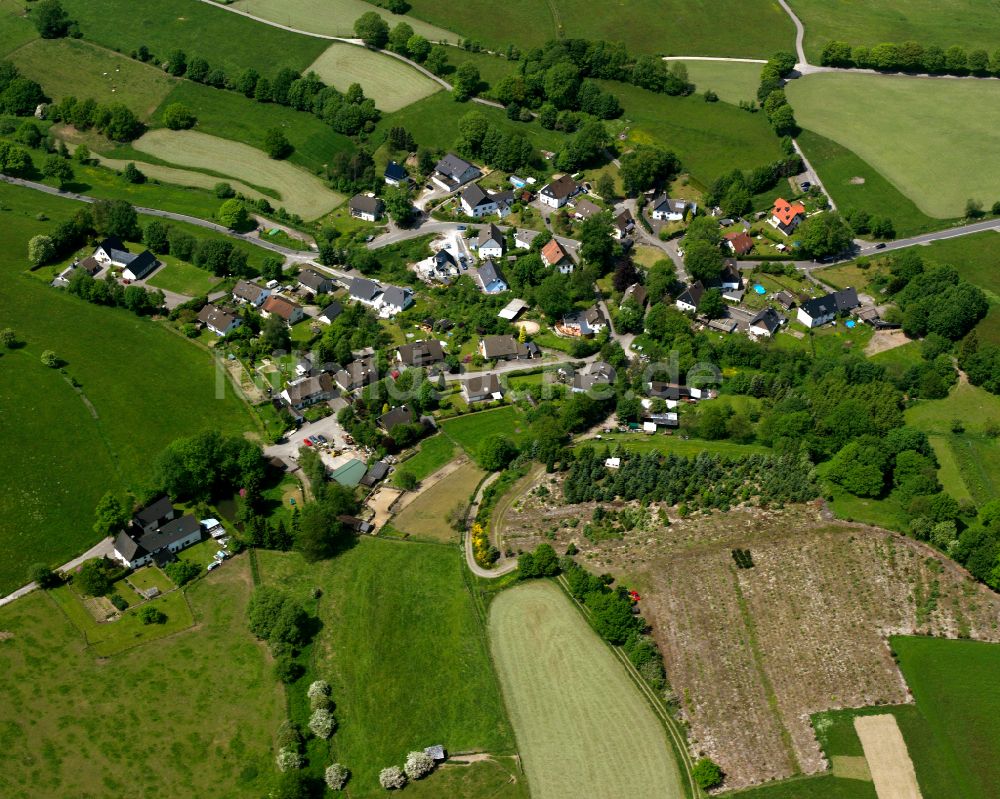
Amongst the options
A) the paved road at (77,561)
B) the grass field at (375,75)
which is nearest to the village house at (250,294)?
the paved road at (77,561)

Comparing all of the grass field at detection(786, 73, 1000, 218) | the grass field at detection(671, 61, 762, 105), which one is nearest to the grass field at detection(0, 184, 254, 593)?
the grass field at detection(671, 61, 762, 105)

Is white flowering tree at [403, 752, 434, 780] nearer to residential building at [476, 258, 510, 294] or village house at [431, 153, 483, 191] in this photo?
residential building at [476, 258, 510, 294]

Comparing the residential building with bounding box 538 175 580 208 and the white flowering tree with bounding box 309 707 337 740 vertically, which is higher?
the residential building with bounding box 538 175 580 208

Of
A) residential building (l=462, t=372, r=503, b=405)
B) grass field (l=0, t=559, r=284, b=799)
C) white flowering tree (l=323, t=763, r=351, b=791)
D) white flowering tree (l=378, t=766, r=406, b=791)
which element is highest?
residential building (l=462, t=372, r=503, b=405)

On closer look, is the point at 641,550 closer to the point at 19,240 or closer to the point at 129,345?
the point at 129,345

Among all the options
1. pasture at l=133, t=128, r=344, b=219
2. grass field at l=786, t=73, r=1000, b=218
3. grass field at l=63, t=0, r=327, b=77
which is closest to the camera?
pasture at l=133, t=128, r=344, b=219

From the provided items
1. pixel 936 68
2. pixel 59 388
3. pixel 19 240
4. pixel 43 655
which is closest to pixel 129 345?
pixel 59 388

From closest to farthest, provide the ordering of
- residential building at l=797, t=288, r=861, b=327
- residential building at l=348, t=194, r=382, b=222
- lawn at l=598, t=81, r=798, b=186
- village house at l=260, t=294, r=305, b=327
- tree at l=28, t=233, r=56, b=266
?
village house at l=260, t=294, r=305, b=327 → residential building at l=797, t=288, r=861, b=327 → tree at l=28, t=233, r=56, b=266 → residential building at l=348, t=194, r=382, b=222 → lawn at l=598, t=81, r=798, b=186

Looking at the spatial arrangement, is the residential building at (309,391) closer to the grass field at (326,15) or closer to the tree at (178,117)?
the tree at (178,117)

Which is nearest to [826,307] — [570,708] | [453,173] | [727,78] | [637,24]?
[453,173]
